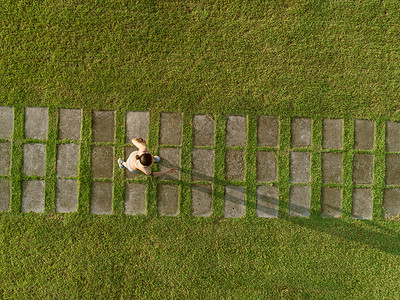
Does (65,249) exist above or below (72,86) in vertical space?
below

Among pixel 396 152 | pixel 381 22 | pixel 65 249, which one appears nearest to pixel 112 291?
pixel 65 249

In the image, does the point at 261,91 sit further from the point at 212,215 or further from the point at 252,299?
the point at 252,299

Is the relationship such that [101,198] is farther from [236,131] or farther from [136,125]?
[236,131]

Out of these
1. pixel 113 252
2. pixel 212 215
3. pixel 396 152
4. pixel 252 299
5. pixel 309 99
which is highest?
pixel 309 99

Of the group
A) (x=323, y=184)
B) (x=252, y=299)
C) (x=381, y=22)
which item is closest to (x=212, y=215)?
(x=252, y=299)

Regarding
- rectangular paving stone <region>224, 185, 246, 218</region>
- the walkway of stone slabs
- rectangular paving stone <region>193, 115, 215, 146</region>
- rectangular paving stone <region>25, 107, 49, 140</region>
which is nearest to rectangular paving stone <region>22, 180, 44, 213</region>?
the walkway of stone slabs

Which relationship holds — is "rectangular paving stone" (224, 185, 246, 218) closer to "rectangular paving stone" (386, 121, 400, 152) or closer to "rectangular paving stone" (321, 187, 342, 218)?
"rectangular paving stone" (321, 187, 342, 218)

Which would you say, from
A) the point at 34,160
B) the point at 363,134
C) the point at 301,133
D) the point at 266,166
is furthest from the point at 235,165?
the point at 34,160
